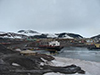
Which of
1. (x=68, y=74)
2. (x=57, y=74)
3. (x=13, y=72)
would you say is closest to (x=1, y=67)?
(x=13, y=72)

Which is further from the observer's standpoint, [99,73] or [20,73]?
[99,73]

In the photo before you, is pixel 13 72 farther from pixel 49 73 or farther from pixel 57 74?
pixel 57 74

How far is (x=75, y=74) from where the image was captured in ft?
51.2

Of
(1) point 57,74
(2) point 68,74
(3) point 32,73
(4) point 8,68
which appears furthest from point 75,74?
(4) point 8,68

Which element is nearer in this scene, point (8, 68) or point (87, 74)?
point (8, 68)

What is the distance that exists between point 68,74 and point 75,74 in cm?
87

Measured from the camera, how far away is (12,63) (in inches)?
641

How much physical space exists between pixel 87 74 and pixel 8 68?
9182mm

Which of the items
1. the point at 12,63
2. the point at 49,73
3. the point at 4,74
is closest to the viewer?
the point at 4,74

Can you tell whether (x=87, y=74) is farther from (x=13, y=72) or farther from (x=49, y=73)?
(x=13, y=72)

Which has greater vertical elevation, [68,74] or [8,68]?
[8,68]

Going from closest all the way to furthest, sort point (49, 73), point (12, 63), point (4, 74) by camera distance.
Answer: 1. point (4, 74)
2. point (49, 73)
3. point (12, 63)

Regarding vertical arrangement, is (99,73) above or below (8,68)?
below

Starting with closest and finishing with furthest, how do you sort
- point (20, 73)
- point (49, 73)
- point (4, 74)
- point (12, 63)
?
point (4, 74), point (20, 73), point (49, 73), point (12, 63)
